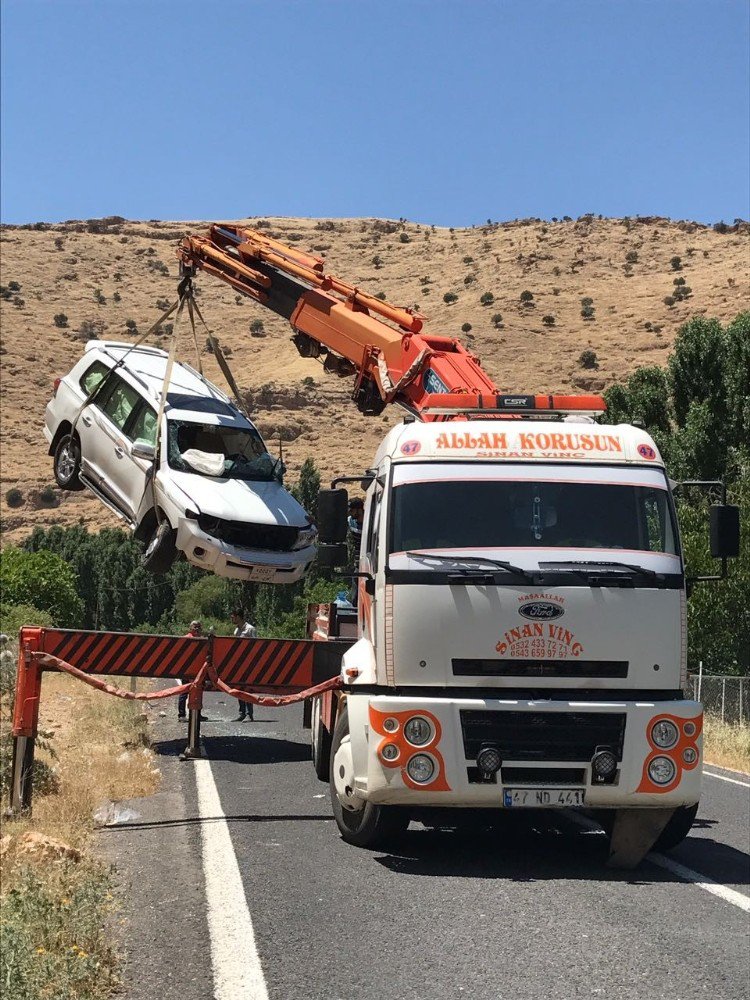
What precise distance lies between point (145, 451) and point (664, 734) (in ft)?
27.1

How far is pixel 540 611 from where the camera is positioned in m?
8.66

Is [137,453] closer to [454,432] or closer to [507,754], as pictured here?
[454,432]

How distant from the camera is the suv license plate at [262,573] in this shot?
15055 mm

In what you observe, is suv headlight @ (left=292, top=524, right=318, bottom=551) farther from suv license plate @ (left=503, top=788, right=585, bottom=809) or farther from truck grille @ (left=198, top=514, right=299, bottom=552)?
suv license plate @ (left=503, top=788, right=585, bottom=809)

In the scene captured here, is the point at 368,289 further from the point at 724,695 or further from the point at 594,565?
the point at 594,565

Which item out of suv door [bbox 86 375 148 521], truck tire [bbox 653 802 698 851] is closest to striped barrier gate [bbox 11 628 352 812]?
truck tire [bbox 653 802 698 851]

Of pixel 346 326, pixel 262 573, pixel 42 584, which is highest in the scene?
pixel 346 326

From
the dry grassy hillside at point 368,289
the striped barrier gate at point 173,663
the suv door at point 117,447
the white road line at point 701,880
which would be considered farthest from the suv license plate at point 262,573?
the dry grassy hillside at point 368,289

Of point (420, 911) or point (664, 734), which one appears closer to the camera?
point (420, 911)

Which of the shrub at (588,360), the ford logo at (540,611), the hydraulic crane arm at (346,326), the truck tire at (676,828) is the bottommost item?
the truck tire at (676,828)

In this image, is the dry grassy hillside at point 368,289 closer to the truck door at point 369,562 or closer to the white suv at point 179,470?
the white suv at point 179,470

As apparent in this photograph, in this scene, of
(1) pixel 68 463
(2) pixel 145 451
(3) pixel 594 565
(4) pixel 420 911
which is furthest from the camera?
(1) pixel 68 463

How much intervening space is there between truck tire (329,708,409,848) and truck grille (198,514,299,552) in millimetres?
5211

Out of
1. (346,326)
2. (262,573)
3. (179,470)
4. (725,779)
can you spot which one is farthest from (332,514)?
(725,779)
